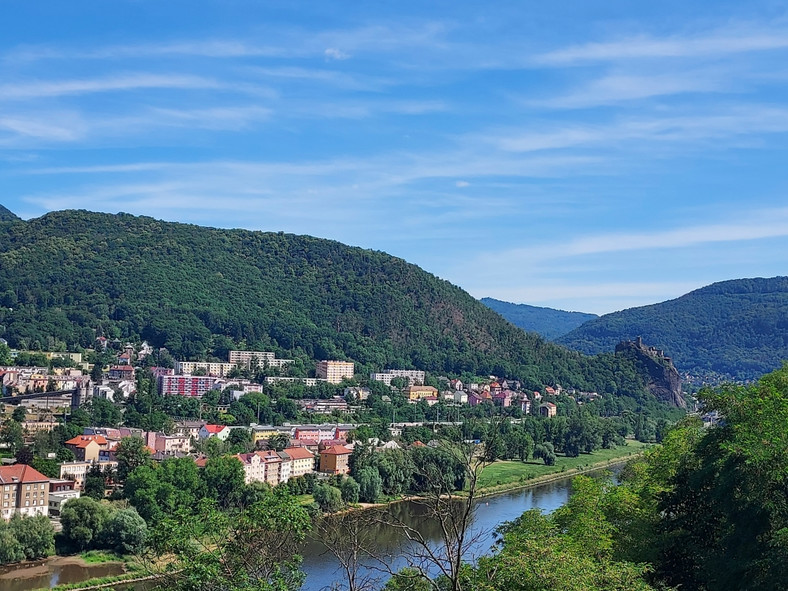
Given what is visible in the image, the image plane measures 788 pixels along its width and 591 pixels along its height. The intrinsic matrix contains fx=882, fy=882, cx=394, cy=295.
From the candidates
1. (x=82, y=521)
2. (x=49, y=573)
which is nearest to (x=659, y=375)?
(x=82, y=521)

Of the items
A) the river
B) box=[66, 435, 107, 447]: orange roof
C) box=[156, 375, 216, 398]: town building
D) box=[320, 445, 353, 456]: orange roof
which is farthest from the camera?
box=[156, 375, 216, 398]: town building

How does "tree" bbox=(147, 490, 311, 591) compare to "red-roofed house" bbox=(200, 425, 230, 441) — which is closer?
"tree" bbox=(147, 490, 311, 591)

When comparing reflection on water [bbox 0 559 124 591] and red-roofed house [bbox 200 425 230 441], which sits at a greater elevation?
red-roofed house [bbox 200 425 230 441]

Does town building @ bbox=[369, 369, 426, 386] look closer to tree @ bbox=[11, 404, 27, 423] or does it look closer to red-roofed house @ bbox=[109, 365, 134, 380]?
red-roofed house @ bbox=[109, 365, 134, 380]

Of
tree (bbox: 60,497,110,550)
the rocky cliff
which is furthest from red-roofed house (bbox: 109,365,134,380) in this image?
the rocky cliff

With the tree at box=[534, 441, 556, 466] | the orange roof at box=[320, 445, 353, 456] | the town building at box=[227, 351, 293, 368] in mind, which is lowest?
the tree at box=[534, 441, 556, 466]

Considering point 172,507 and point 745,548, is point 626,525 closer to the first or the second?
point 745,548

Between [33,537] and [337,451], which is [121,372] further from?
[33,537]
